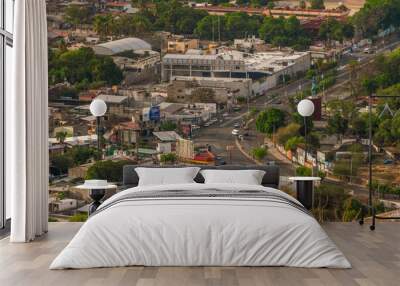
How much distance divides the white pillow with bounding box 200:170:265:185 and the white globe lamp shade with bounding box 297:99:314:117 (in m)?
1.10

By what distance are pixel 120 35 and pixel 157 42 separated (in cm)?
47

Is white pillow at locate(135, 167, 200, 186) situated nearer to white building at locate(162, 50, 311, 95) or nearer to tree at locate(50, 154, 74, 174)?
tree at locate(50, 154, 74, 174)

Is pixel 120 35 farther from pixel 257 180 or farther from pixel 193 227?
pixel 193 227

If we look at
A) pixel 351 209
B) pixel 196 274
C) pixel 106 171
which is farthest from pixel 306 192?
pixel 196 274

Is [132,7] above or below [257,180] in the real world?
above

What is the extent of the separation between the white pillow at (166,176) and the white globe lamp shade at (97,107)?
3.37 ft

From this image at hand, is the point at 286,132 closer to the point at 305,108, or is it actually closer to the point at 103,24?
the point at 305,108

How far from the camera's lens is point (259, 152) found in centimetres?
989

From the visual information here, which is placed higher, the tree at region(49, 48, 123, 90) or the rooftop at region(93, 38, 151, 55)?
the rooftop at region(93, 38, 151, 55)

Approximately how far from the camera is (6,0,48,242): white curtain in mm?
7551

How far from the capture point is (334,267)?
20.3 ft

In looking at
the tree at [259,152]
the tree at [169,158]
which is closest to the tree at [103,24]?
the tree at [169,158]

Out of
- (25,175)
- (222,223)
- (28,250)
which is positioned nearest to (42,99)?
(25,175)

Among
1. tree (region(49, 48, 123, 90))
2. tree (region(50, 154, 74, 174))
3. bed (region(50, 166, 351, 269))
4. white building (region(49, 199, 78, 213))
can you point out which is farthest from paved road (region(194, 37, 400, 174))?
bed (region(50, 166, 351, 269))
